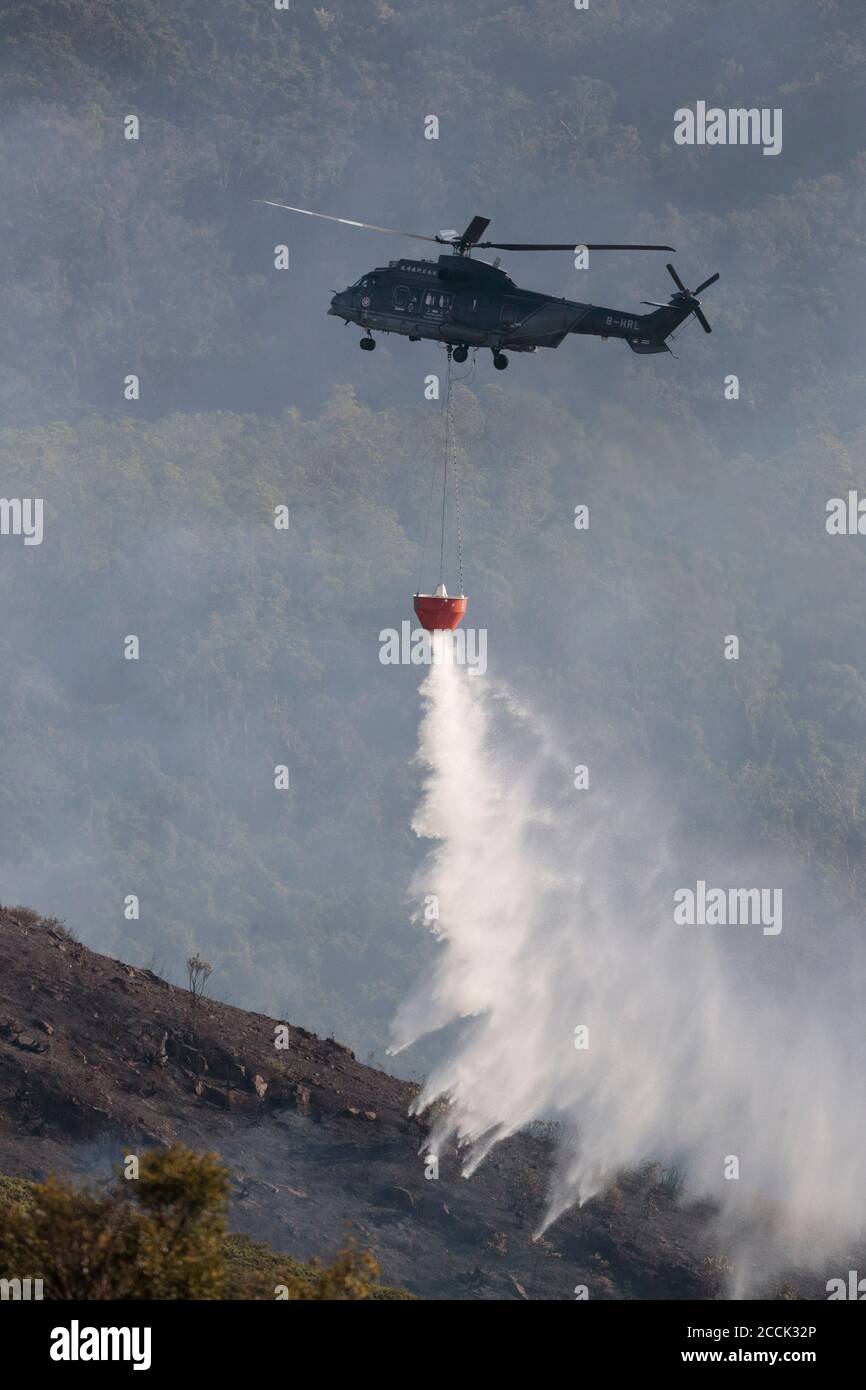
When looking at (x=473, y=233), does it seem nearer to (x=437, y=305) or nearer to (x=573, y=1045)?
(x=437, y=305)

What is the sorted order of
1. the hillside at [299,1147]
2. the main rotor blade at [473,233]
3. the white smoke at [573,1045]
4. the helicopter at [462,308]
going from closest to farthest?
the hillside at [299,1147] → the main rotor blade at [473,233] → the white smoke at [573,1045] → the helicopter at [462,308]

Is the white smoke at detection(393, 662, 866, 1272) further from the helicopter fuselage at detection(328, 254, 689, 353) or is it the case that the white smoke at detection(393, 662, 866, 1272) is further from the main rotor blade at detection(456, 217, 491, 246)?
the main rotor blade at detection(456, 217, 491, 246)

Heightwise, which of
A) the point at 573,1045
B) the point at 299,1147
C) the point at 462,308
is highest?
the point at 462,308

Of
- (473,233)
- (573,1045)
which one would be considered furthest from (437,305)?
(573,1045)

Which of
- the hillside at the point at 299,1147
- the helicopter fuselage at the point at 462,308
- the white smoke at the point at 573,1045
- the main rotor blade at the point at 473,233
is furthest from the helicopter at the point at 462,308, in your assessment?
the hillside at the point at 299,1147

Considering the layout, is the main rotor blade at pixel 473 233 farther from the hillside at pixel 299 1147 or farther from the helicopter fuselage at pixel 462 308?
the hillside at pixel 299 1147
